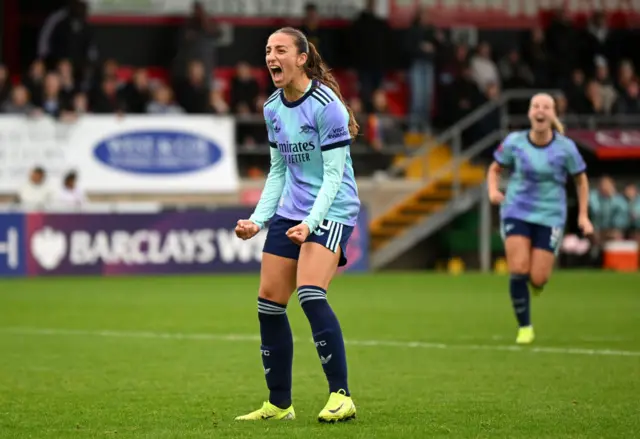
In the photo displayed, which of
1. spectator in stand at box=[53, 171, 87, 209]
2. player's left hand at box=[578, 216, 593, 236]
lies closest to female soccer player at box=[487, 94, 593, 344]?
player's left hand at box=[578, 216, 593, 236]

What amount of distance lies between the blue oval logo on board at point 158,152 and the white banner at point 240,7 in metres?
3.96

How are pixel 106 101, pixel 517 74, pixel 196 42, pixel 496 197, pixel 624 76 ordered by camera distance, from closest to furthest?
1. pixel 496 197
2. pixel 106 101
3. pixel 196 42
4. pixel 517 74
5. pixel 624 76

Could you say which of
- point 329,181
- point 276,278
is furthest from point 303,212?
point 276,278

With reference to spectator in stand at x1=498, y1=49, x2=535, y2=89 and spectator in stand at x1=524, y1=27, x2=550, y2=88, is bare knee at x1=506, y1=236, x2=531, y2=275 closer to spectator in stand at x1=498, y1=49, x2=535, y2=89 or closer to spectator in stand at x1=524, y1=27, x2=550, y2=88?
spectator in stand at x1=498, y1=49, x2=535, y2=89

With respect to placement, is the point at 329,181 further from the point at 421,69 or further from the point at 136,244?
the point at 421,69

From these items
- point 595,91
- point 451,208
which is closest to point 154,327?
point 451,208

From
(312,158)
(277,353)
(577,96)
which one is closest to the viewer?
(312,158)

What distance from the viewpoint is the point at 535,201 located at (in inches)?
563

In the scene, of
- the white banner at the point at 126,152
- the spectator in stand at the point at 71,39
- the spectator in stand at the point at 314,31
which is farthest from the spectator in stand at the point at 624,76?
the spectator in stand at the point at 71,39

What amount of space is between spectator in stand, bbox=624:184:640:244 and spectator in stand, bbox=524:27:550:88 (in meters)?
2.90

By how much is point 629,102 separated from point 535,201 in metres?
17.3

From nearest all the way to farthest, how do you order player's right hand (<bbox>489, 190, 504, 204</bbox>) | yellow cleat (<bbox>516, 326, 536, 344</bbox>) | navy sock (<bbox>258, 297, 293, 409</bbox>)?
navy sock (<bbox>258, 297, 293, 409</bbox>), player's right hand (<bbox>489, 190, 504, 204</bbox>), yellow cleat (<bbox>516, 326, 536, 344</bbox>)

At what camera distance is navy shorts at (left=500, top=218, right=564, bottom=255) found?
14.2 m

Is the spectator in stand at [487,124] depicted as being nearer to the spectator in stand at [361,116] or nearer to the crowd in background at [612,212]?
the spectator in stand at [361,116]
